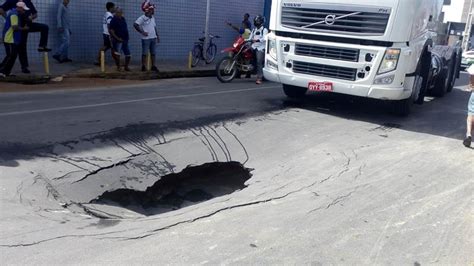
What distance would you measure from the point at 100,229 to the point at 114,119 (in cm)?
347

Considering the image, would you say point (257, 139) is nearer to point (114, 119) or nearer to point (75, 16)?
point (114, 119)

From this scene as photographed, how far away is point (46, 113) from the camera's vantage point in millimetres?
7188

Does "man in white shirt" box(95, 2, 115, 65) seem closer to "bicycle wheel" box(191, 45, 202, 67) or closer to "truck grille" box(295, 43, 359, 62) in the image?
"bicycle wheel" box(191, 45, 202, 67)

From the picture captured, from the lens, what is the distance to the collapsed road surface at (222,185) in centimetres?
359

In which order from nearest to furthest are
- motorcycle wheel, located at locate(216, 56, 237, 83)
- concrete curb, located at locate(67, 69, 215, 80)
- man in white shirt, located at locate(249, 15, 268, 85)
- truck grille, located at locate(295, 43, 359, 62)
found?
truck grille, located at locate(295, 43, 359, 62)
concrete curb, located at locate(67, 69, 215, 80)
motorcycle wheel, located at locate(216, 56, 237, 83)
man in white shirt, located at locate(249, 15, 268, 85)

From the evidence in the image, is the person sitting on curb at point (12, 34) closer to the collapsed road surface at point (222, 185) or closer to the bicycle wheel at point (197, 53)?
the collapsed road surface at point (222, 185)

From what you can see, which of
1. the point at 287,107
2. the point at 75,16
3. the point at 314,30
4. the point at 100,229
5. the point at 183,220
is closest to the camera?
the point at 100,229

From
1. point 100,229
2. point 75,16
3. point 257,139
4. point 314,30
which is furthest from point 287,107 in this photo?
point 75,16

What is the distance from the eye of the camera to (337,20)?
321 inches

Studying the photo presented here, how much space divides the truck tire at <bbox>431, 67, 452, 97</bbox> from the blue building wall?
900 centimetres

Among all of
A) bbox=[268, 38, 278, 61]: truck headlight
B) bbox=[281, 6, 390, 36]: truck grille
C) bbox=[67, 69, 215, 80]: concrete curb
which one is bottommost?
bbox=[67, 69, 215, 80]: concrete curb

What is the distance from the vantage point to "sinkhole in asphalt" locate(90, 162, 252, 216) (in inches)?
189

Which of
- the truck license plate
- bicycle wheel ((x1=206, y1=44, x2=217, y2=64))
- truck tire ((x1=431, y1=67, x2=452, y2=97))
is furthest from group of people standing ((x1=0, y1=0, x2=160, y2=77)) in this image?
truck tire ((x1=431, y1=67, x2=452, y2=97))

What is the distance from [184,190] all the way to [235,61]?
25.3ft
